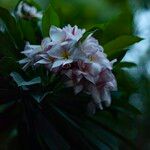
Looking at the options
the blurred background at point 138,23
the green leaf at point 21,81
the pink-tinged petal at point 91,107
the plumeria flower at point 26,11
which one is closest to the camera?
the green leaf at point 21,81

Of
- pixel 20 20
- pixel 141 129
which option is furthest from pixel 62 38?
pixel 141 129

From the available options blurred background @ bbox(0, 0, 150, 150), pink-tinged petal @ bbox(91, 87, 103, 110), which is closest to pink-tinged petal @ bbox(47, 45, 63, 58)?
pink-tinged petal @ bbox(91, 87, 103, 110)

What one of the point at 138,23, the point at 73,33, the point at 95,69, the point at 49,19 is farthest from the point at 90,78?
the point at 138,23

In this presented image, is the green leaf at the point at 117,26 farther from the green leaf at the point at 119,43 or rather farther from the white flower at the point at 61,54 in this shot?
the white flower at the point at 61,54

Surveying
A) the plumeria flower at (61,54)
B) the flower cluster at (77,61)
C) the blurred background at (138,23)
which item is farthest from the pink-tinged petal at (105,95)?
the blurred background at (138,23)

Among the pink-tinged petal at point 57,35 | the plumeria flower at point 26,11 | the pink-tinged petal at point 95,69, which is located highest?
the plumeria flower at point 26,11
